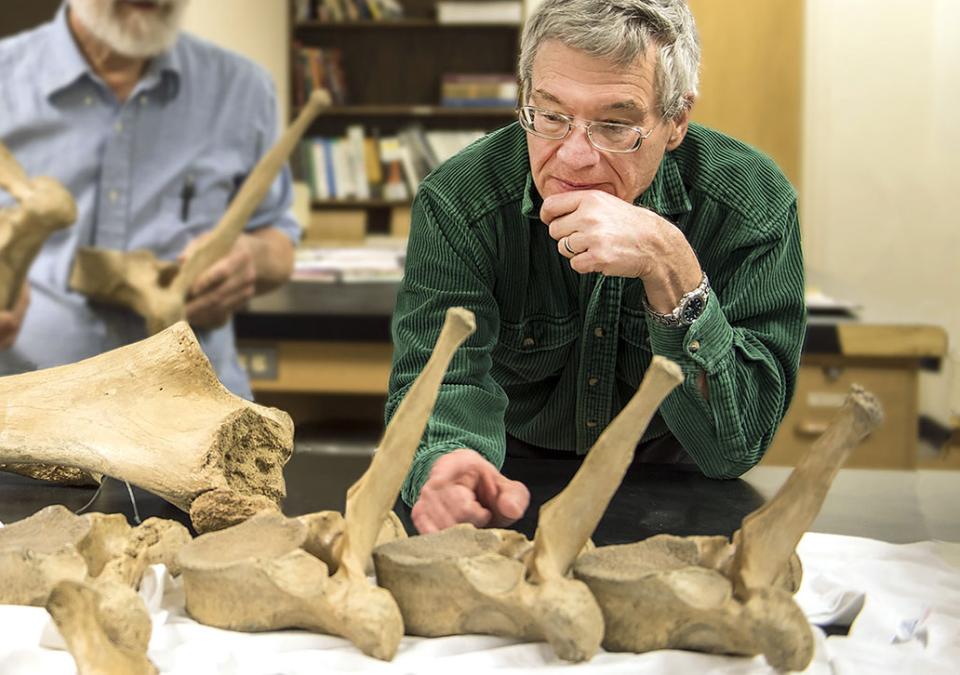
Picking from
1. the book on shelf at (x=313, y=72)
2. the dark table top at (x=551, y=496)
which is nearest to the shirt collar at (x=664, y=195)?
the dark table top at (x=551, y=496)

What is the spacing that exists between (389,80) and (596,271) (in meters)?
4.35

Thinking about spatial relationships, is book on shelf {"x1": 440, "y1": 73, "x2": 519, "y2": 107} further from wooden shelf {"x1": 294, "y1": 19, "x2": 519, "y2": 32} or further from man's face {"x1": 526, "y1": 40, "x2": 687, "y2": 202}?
man's face {"x1": 526, "y1": 40, "x2": 687, "y2": 202}

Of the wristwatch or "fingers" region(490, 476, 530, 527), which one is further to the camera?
the wristwatch

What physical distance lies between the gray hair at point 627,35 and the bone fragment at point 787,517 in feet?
2.00

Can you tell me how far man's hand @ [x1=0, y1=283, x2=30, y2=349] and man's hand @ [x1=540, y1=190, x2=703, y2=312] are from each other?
126cm

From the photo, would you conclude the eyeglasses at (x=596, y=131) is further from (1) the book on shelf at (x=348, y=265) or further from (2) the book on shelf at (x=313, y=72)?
(2) the book on shelf at (x=313, y=72)

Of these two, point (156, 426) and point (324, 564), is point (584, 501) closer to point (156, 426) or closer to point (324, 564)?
point (324, 564)

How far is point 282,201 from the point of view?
283 cm

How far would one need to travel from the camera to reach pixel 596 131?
1396 mm

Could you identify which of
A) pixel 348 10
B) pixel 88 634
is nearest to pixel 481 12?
pixel 348 10

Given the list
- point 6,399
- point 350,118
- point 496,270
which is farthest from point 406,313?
point 350,118

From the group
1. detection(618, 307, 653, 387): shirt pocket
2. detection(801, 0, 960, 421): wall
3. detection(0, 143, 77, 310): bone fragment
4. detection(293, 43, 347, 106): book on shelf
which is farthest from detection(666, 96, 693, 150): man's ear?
detection(293, 43, 347, 106): book on shelf

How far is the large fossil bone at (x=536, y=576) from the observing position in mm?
909

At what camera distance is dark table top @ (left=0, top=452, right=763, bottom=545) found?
132cm
